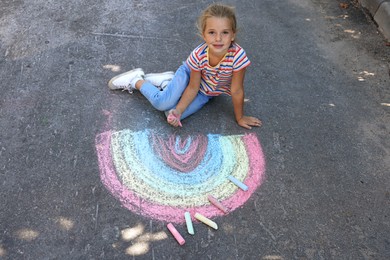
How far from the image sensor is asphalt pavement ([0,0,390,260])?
2.45m

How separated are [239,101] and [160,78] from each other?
855 millimetres

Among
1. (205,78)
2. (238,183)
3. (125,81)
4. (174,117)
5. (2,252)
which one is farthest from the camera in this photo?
(125,81)

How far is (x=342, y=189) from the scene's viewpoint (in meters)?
2.83

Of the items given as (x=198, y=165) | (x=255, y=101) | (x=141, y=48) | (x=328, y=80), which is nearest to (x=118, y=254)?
(x=198, y=165)

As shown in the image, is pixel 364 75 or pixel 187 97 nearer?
pixel 187 97

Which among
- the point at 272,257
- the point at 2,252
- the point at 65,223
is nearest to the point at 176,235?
the point at 272,257

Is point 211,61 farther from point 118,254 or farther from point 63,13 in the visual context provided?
point 63,13

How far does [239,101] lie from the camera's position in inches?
122

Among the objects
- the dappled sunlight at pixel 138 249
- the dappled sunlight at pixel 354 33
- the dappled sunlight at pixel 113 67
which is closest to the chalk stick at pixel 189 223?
the dappled sunlight at pixel 138 249

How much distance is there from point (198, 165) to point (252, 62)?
63.4 inches

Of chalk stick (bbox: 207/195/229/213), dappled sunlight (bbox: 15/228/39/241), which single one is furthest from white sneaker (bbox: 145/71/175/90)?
dappled sunlight (bbox: 15/228/39/241)

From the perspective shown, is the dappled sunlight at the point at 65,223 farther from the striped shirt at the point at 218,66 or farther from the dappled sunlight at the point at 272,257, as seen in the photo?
the striped shirt at the point at 218,66

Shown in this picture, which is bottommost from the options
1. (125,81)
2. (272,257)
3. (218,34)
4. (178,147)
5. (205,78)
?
(272,257)

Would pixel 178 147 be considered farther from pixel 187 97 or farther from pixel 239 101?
pixel 239 101
